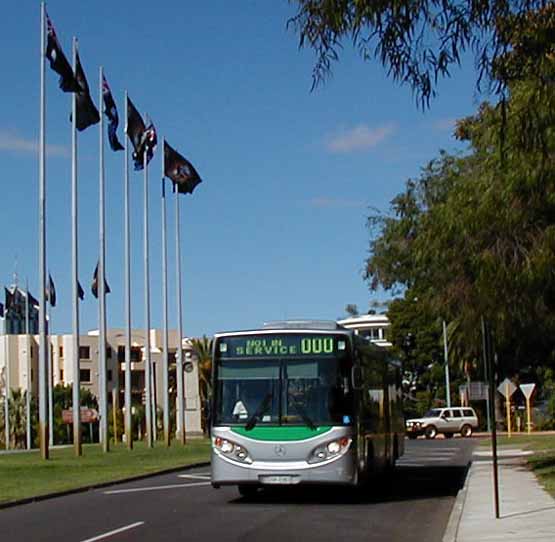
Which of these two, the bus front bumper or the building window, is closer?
the bus front bumper

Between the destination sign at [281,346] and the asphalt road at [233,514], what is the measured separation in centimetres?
265

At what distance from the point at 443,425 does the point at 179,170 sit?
23703 millimetres

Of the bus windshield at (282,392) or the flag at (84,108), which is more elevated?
the flag at (84,108)

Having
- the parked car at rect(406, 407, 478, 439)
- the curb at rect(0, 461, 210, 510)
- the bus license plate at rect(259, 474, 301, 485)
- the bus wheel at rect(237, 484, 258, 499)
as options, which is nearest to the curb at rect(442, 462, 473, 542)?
the bus license plate at rect(259, 474, 301, 485)

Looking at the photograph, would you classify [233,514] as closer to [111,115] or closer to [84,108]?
[84,108]

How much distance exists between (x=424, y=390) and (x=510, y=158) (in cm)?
7481

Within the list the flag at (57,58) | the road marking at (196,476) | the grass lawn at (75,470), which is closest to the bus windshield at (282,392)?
the grass lawn at (75,470)

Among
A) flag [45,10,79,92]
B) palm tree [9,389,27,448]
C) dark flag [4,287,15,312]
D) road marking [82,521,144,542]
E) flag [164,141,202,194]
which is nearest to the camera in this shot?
road marking [82,521,144,542]

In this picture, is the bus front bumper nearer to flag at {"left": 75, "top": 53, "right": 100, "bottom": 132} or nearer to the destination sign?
the destination sign

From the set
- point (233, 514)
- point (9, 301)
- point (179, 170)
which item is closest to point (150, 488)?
point (233, 514)

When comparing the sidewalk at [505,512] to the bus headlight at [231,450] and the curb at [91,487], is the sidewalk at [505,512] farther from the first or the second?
the curb at [91,487]

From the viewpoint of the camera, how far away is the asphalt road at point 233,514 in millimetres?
16797

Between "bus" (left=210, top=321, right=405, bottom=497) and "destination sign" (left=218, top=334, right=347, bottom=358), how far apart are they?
2cm

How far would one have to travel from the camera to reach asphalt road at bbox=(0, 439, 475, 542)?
661 inches
